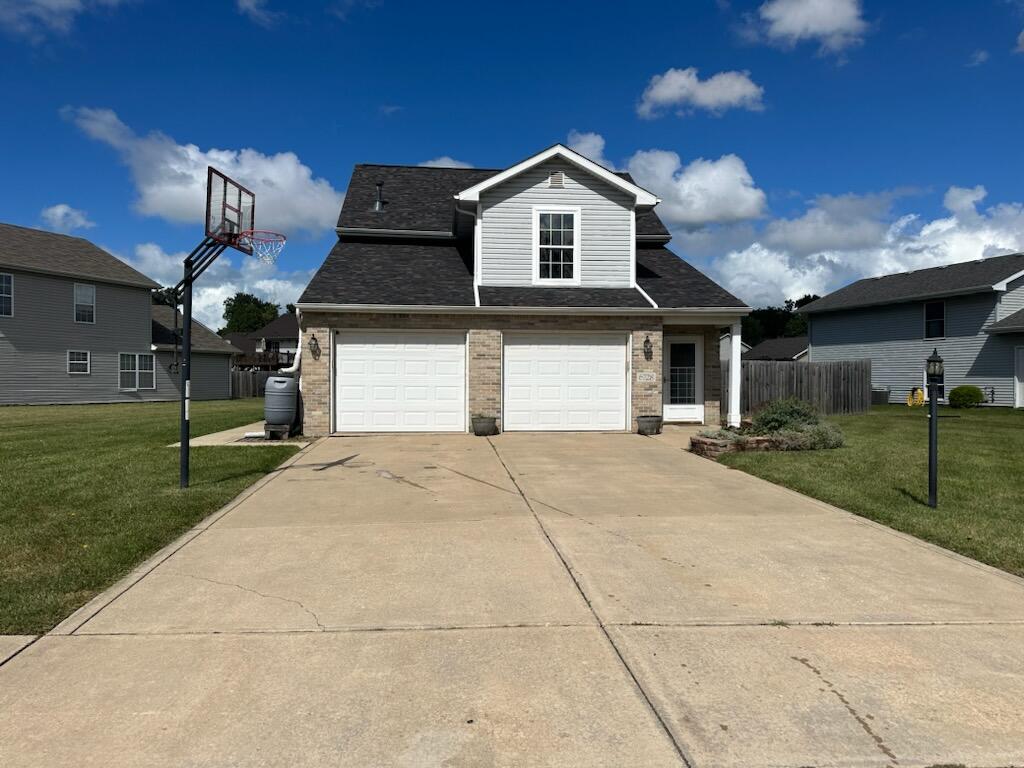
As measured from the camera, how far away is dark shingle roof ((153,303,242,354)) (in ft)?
104

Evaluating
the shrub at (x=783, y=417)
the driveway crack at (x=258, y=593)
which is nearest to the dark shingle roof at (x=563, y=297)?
the shrub at (x=783, y=417)

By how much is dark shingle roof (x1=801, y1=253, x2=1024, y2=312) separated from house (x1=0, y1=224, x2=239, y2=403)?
3194 centimetres

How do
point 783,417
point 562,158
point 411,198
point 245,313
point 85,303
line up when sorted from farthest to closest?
point 245,313
point 85,303
point 411,198
point 562,158
point 783,417

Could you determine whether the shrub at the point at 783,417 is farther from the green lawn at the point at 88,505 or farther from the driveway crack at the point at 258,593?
the driveway crack at the point at 258,593

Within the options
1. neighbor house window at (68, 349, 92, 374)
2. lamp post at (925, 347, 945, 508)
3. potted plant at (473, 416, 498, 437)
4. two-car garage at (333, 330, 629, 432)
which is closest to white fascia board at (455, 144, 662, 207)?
two-car garage at (333, 330, 629, 432)

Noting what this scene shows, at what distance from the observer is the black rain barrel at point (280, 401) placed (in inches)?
538

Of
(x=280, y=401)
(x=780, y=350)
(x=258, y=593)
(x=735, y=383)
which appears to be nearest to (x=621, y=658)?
(x=258, y=593)

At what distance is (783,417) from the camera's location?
12500mm

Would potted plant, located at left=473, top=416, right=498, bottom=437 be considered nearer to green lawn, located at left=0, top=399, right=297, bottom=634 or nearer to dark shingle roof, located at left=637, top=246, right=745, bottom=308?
green lawn, located at left=0, top=399, right=297, bottom=634

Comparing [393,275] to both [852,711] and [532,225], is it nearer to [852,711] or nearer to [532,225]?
[532,225]

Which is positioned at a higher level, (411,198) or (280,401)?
(411,198)

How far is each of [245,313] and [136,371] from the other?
8017 centimetres

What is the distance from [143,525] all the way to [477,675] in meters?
4.58

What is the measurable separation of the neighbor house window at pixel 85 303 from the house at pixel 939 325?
34.3 metres
